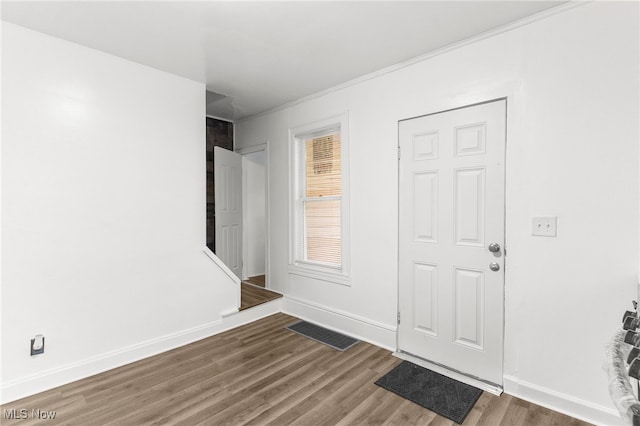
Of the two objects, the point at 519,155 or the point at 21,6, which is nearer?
the point at 21,6

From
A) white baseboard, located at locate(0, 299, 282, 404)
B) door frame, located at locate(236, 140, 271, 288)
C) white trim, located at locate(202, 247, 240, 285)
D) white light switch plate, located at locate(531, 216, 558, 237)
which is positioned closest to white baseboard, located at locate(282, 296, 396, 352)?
white baseboard, located at locate(0, 299, 282, 404)

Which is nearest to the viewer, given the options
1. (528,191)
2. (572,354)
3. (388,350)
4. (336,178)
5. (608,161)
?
(608,161)

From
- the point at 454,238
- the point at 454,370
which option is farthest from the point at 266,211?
the point at 454,370

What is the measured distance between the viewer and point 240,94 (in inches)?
139

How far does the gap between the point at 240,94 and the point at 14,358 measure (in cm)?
295

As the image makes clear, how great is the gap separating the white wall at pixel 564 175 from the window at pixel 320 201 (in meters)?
1.03

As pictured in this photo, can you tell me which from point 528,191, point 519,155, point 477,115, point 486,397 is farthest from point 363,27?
point 486,397

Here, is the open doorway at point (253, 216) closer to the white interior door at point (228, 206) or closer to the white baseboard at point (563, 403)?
the white interior door at point (228, 206)

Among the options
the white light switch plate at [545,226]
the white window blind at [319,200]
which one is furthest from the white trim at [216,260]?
the white light switch plate at [545,226]

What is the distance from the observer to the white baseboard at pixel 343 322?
9.57 feet

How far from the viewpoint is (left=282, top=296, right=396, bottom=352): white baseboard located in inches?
115

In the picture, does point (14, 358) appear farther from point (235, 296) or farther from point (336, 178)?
point (336, 178)

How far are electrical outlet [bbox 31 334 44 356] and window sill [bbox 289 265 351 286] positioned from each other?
2307 millimetres
